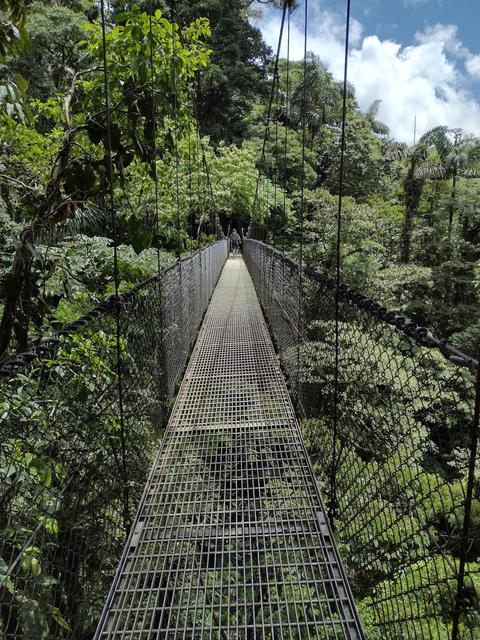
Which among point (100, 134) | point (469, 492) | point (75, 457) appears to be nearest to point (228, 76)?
point (100, 134)

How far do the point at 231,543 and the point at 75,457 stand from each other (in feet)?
1.74

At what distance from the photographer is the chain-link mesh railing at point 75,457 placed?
0.77m

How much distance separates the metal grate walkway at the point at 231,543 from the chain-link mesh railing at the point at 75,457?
0.09 m

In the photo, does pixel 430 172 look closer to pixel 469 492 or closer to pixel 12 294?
pixel 12 294

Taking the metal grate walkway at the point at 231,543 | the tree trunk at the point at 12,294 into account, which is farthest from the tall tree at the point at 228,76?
the tree trunk at the point at 12,294

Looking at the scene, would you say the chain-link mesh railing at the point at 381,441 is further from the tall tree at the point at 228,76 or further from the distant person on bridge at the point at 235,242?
the distant person on bridge at the point at 235,242

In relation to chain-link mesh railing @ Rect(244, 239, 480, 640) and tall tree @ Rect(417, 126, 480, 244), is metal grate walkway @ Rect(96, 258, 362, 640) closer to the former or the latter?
chain-link mesh railing @ Rect(244, 239, 480, 640)

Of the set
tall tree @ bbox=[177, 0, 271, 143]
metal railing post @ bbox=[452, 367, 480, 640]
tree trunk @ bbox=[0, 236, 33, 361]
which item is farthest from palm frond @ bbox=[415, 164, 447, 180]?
metal railing post @ bbox=[452, 367, 480, 640]

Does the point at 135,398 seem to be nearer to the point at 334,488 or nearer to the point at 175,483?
the point at 175,483

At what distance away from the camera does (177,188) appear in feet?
9.67

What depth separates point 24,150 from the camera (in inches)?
195

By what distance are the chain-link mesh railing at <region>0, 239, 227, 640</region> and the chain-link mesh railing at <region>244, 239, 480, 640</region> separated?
64 cm

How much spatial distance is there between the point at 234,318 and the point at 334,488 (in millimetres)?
2854

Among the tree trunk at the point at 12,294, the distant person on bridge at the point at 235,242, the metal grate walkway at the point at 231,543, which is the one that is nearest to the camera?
the metal grate walkway at the point at 231,543
